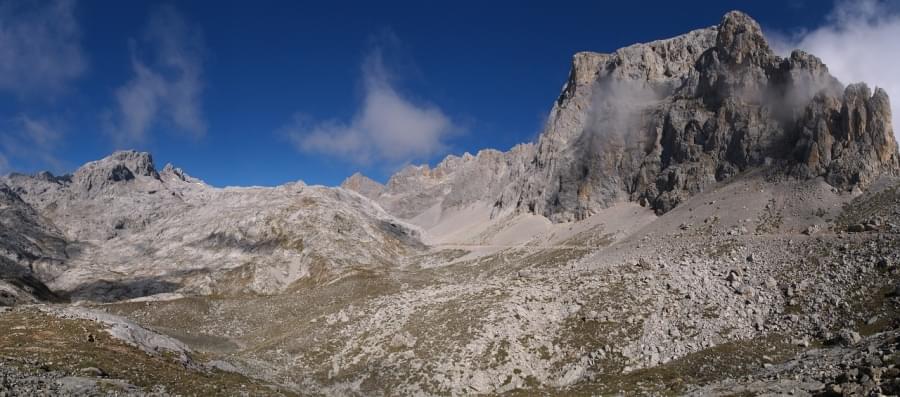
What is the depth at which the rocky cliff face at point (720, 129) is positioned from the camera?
99250 millimetres

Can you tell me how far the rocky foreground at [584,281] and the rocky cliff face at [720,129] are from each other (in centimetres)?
58

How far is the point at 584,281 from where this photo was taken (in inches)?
2606

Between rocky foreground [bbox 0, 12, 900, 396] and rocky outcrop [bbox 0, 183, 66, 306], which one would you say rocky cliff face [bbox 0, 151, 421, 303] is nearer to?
rocky outcrop [bbox 0, 183, 66, 306]

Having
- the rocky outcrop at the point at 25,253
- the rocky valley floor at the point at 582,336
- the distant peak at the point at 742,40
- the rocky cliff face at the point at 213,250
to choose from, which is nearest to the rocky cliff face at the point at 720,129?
the distant peak at the point at 742,40

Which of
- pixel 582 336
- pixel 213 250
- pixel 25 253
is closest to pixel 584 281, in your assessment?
pixel 582 336

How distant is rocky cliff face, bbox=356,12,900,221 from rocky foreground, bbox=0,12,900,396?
1.91ft

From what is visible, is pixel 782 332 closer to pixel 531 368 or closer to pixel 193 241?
pixel 531 368

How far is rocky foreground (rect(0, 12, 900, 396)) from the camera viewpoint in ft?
144

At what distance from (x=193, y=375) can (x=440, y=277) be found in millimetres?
78386

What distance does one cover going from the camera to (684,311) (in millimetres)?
54688

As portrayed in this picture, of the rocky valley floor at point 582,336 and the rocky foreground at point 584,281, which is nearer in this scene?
the rocky valley floor at point 582,336

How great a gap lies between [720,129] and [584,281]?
92890 millimetres

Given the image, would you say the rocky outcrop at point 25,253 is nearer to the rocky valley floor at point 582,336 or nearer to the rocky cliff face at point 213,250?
the rocky cliff face at point 213,250

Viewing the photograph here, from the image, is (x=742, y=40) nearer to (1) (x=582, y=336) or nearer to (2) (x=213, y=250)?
(1) (x=582, y=336)
